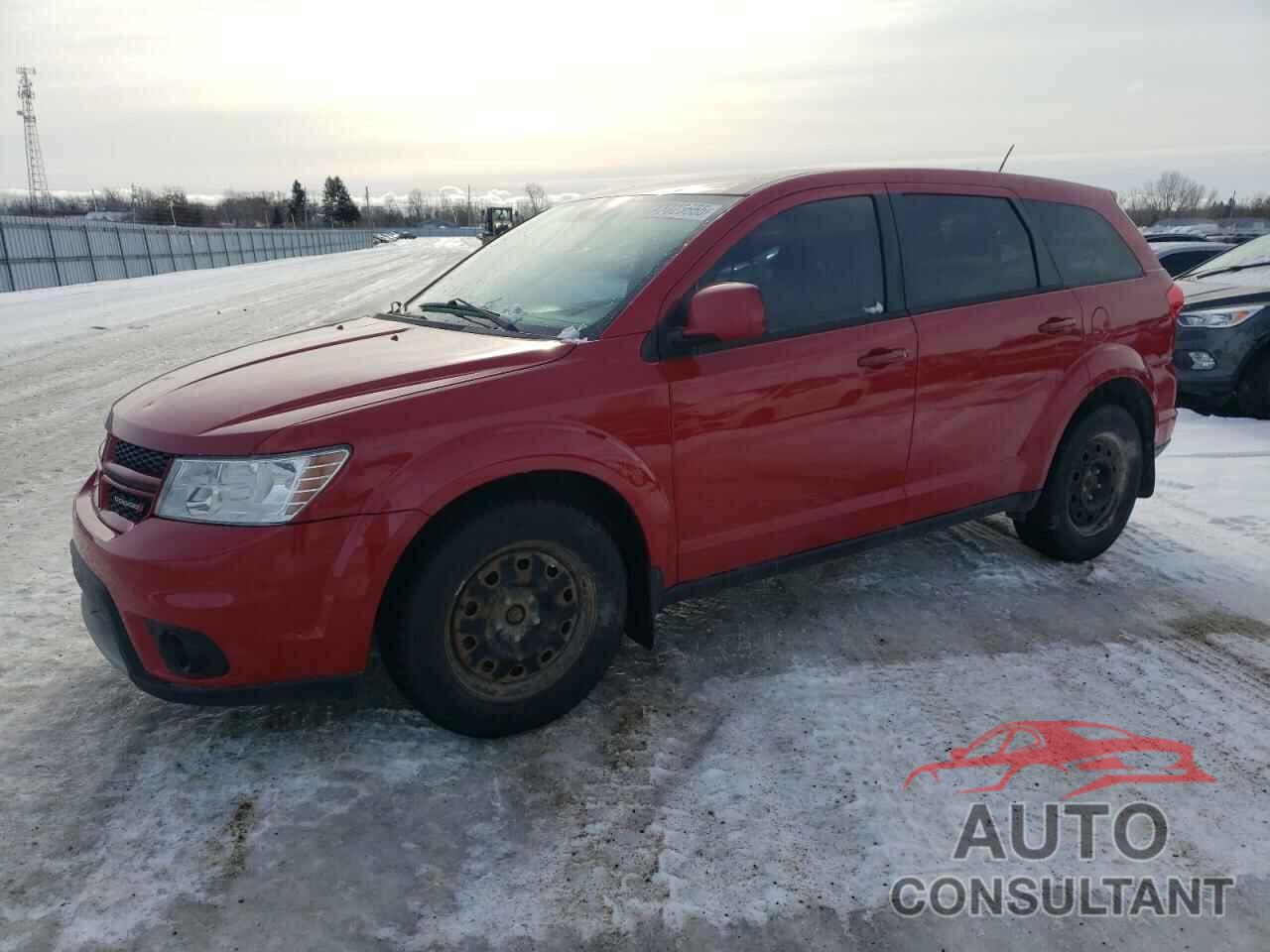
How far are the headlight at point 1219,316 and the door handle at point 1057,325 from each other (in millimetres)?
5062

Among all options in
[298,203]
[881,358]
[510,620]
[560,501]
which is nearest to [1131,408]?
[881,358]

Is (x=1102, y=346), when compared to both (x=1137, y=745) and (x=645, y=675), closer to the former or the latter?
(x=1137, y=745)

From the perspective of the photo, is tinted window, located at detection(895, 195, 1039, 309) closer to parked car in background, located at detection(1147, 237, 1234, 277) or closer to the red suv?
the red suv

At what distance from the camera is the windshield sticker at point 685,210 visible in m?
3.52

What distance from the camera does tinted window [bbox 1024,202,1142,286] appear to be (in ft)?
14.7

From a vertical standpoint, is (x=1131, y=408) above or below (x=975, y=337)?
below

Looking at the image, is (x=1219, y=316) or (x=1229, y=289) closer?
(x=1219, y=316)

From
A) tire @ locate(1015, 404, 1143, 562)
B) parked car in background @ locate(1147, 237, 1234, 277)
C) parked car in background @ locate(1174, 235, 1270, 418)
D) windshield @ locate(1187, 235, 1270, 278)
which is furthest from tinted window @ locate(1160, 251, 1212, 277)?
tire @ locate(1015, 404, 1143, 562)

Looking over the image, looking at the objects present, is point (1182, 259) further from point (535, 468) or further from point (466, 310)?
point (535, 468)

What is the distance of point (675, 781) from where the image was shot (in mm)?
2900

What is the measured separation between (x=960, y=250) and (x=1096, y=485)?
4.95 feet

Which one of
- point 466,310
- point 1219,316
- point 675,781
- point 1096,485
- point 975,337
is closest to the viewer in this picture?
point 675,781

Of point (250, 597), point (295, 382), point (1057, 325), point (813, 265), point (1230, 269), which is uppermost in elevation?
point (813, 265)

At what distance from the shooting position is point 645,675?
3.57 meters
